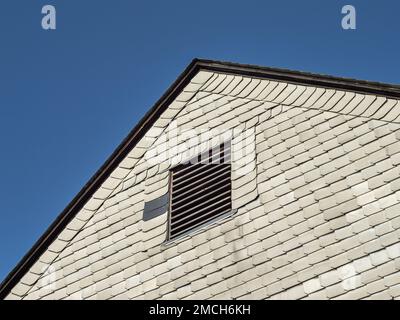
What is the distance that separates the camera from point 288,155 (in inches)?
517

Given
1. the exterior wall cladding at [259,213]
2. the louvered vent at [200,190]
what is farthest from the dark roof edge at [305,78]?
the louvered vent at [200,190]

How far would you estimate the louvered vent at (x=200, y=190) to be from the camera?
523 inches

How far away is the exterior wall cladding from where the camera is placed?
11273mm

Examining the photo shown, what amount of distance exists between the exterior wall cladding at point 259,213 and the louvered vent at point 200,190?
157 millimetres

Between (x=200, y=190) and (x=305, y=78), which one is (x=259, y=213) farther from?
(x=305, y=78)

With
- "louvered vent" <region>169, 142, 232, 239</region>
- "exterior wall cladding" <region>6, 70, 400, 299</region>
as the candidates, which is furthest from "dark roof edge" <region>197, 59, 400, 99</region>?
"louvered vent" <region>169, 142, 232, 239</region>

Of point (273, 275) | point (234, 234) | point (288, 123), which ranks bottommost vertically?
point (273, 275)

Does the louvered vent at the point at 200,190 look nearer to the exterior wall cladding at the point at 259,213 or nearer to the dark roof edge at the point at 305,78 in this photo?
the exterior wall cladding at the point at 259,213

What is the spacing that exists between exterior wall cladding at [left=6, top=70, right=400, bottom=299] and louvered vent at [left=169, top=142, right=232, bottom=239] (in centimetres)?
16

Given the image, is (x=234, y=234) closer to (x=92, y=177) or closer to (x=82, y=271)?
(x=82, y=271)
